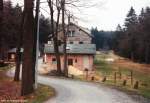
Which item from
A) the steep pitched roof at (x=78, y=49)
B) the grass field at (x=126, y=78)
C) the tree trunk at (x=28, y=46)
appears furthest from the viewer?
the steep pitched roof at (x=78, y=49)

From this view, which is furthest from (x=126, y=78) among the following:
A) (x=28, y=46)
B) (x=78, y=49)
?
(x=28, y=46)

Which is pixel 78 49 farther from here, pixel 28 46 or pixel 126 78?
pixel 28 46

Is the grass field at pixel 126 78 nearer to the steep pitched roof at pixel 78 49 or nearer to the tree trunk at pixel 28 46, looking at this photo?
the steep pitched roof at pixel 78 49

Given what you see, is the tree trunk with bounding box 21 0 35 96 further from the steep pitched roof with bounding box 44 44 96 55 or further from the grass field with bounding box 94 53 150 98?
the steep pitched roof with bounding box 44 44 96 55

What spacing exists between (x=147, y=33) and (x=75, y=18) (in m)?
57.3

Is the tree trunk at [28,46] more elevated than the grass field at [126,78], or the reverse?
the tree trunk at [28,46]

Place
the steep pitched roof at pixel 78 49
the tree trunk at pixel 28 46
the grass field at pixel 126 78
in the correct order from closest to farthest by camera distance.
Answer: the tree trunk at pixel 28 46 < the grass field at pixel 126 78 < the steep pitched roof at pixel 78 49

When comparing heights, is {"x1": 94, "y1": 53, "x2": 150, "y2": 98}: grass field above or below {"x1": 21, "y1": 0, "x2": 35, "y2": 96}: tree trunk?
below

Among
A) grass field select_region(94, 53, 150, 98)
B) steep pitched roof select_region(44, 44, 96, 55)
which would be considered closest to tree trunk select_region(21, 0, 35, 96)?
grass field select_region(94, 53, 150, 98)

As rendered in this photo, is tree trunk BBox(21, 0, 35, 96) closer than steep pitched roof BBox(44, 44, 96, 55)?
Yes

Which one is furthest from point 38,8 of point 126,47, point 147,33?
point 126,47

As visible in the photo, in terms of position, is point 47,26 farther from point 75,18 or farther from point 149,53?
point 75,18

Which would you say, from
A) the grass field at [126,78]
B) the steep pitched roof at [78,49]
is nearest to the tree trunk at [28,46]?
the grass field at [126,78]

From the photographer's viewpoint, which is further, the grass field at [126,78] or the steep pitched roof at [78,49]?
the steep pitched roof at [78,49]
